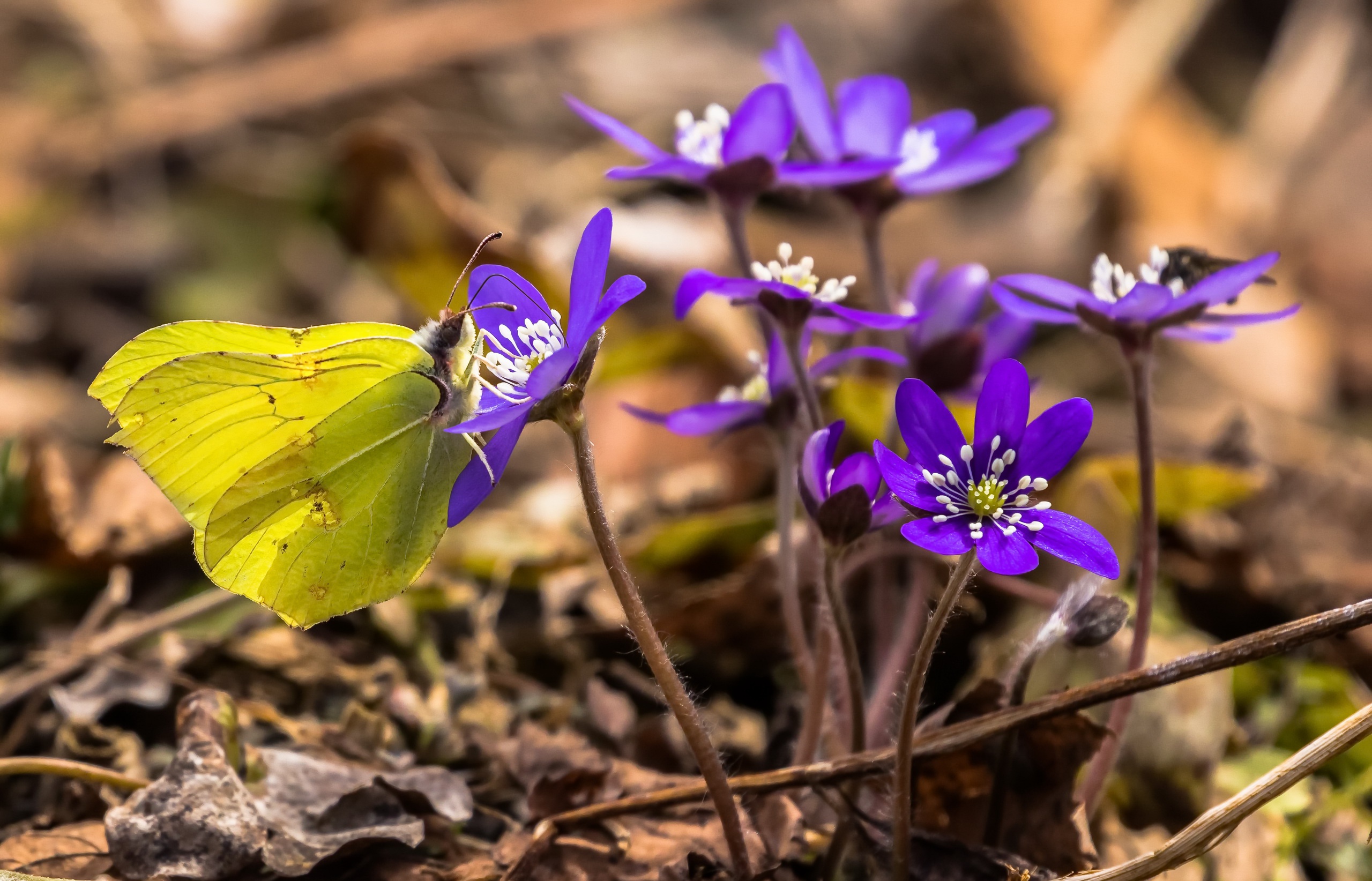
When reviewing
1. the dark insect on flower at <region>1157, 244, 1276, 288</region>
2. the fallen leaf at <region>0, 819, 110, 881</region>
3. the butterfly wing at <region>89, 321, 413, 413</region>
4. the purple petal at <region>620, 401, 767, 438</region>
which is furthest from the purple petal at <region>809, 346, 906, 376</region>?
the fallen leaf at <region>0, 819, 110, 881</region>

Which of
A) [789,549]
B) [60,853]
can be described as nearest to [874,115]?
[789,549]

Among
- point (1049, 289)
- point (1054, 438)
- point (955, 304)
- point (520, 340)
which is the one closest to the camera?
point (1054, 438)

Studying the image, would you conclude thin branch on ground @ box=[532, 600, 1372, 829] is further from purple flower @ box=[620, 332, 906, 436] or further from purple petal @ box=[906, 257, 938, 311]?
purple petal @ box=[906, 257, 938, 311]

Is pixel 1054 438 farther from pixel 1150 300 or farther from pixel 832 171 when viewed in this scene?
pixel 832 171

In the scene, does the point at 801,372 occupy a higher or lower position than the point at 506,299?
lower

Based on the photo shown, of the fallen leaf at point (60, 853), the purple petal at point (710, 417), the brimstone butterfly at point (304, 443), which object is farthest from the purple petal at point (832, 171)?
the fallen leaf at point (60, 853)
